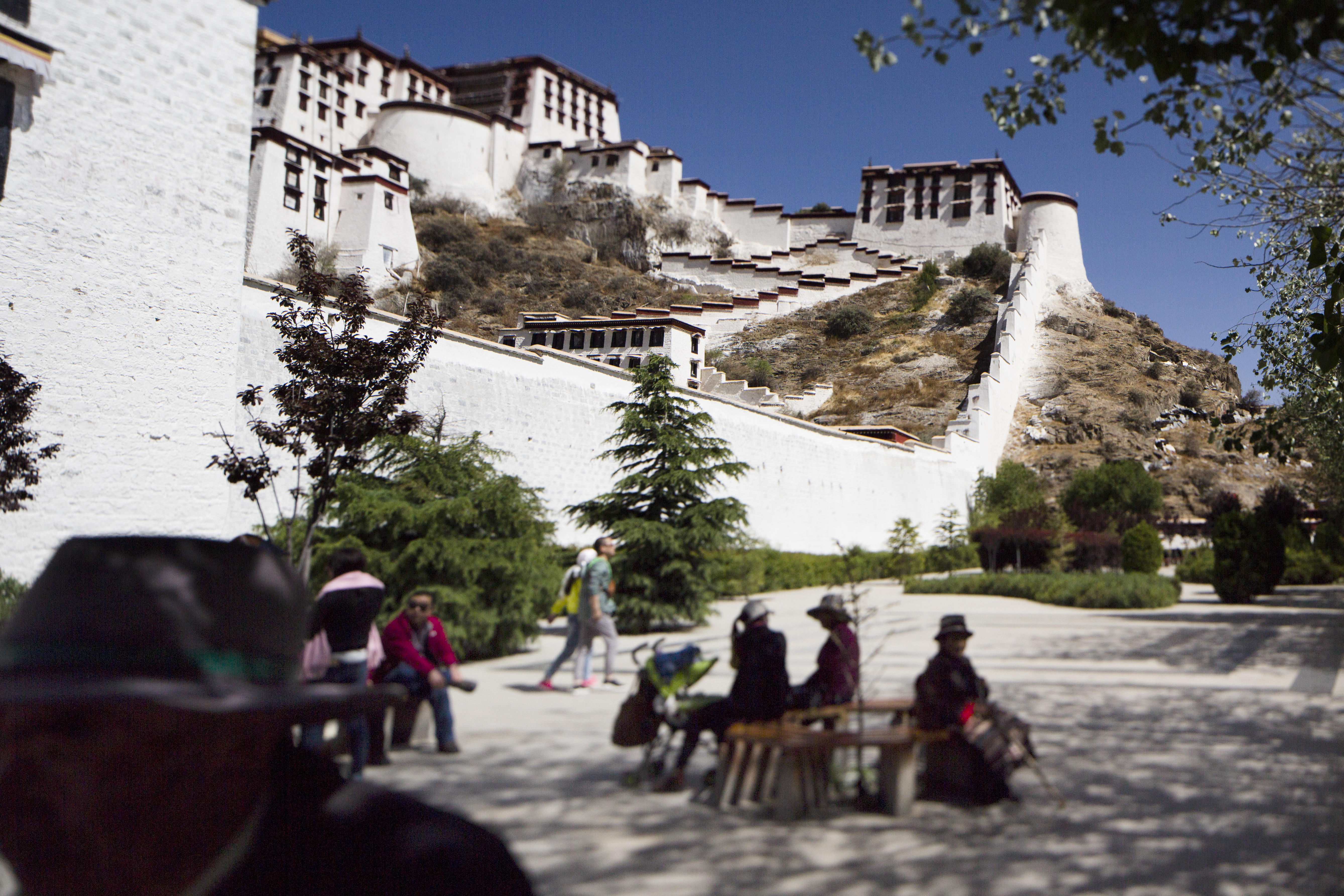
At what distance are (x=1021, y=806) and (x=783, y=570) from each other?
15.2m

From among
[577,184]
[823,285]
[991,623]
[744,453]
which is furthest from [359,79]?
[991,623]

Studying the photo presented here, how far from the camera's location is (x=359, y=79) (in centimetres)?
6231

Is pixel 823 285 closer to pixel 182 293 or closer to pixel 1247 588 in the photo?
pixel 1247 588

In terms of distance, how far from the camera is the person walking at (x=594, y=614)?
8078 millimetres

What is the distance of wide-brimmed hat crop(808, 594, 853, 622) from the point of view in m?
5.82

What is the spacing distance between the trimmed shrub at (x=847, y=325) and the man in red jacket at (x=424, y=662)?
49305 millimetres

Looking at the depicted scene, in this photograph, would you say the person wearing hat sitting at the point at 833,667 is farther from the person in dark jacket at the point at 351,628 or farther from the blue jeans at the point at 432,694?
the person in dark jacket at the point at 351,628

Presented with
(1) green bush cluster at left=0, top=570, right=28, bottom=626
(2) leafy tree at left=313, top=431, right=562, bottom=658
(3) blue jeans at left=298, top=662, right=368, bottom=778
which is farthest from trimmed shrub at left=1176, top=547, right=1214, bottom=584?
(1) green bush cluster at left=0, top=570, right=28, bottom=626

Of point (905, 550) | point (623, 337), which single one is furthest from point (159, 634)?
point (623, 337)

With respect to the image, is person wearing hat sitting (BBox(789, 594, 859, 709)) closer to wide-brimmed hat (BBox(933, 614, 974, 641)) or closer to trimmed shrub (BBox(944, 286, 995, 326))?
wide-brimmed hat (BBox(933, 614, 974, 641))

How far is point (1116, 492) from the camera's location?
3544cm

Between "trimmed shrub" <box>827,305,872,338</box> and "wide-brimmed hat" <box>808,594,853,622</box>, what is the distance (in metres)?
48.8

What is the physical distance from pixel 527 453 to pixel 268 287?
5.83 metres

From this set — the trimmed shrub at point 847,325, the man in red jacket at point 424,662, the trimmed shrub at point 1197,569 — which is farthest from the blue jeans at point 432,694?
the trimmed shrub at point 847,325
